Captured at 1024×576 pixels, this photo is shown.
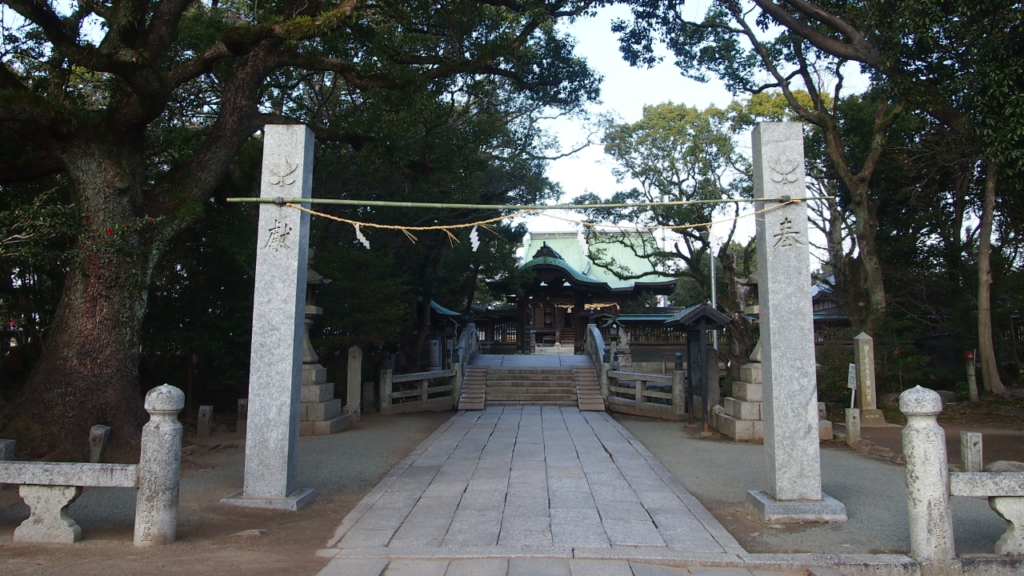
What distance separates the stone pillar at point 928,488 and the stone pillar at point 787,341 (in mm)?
935

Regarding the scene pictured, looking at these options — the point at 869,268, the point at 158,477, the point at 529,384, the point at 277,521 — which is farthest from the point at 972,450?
the point at 529,384

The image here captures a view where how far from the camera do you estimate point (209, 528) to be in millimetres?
4883

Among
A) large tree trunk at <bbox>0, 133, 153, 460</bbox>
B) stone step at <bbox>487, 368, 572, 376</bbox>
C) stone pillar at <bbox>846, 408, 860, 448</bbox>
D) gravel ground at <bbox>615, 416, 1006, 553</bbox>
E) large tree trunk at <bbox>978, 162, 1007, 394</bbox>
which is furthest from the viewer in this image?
stone step at <bbox>487, 368, 572, 376</bbox>

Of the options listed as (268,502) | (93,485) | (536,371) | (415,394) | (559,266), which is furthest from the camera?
(559,266)

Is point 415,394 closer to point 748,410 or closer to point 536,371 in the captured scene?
point 536,371

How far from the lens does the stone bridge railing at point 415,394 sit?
519 inches

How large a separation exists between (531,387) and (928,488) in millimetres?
12126

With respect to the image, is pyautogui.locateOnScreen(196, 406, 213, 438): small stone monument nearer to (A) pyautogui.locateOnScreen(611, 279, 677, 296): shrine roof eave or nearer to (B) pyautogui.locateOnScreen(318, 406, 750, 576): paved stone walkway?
(B) pyautogui.locateOnScreen(318, 406, 750, 576): paved stone walkway

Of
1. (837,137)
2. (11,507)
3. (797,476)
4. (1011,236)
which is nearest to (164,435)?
(11,507)

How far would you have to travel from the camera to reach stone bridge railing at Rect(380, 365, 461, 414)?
43.2 ft

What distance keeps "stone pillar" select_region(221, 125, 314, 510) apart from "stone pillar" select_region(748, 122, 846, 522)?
4.19 m

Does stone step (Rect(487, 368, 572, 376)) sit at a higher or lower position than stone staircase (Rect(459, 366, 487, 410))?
higher

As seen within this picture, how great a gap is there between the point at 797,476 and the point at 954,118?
8.53m

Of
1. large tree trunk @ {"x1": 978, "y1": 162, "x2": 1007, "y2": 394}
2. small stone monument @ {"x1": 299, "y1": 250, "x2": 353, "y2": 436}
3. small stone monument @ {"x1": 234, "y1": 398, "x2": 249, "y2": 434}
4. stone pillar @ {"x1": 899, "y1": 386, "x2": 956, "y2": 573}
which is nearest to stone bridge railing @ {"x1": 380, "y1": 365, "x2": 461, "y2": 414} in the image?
small stone monument @ {"x1": 299, "y1": 250, "x2": 353, "y2": 436}
